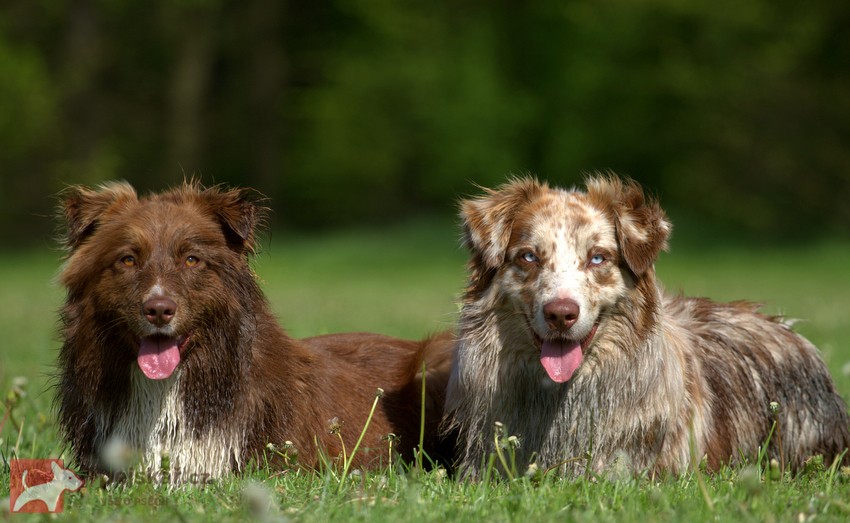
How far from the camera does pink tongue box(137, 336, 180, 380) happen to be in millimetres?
5332

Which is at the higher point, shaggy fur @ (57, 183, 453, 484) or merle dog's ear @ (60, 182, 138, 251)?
merle dog's ear @ (60, 182, 138, 251)

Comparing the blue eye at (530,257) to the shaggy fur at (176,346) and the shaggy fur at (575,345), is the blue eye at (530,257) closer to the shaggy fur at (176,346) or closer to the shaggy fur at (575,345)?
the shaggy fur at (575,345)

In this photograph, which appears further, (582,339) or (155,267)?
(582,339)

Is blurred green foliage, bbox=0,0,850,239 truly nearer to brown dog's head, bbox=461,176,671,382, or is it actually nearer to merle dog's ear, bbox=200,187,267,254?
brown dog's head, bbox=461,176,671,382

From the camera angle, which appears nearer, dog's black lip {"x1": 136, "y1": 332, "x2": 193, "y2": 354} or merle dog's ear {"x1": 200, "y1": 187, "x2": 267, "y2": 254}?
dog's black lip {"x1": 136, "y1": 332, "x2": 193, "y2": 354}

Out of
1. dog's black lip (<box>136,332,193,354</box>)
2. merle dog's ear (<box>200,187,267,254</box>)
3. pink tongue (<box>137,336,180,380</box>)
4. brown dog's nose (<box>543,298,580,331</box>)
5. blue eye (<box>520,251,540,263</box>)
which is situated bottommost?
pink tongue (<box>137,336,180,380</box>)

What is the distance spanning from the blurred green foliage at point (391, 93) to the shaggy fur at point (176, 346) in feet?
86.1

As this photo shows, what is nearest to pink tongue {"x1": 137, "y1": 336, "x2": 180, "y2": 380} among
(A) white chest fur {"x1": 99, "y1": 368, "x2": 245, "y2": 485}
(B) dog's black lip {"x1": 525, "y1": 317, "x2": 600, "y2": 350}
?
(A) white chest fur {"x1": 99, "y1": 368, "x2": 245, "y2": 485}

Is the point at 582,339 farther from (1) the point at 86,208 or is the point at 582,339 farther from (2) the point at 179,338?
(1) the point at 86,208

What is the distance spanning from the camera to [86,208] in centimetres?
575

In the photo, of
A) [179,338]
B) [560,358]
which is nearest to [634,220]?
[560,358]

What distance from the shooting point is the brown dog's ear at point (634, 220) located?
5.59 metres

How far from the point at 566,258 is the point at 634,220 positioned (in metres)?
0.49

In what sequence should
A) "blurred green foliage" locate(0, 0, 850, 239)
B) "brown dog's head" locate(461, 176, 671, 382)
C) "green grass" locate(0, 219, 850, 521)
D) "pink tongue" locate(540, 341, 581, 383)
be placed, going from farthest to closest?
"blurred green foliage" locate(0, 0, 850, 239)
"pink tongue" locate(540, 341, 581, 383)
"brown dog's head" locate(461, 176, 671, 382)
"green grass" locate(0, 219, 850, 521)
